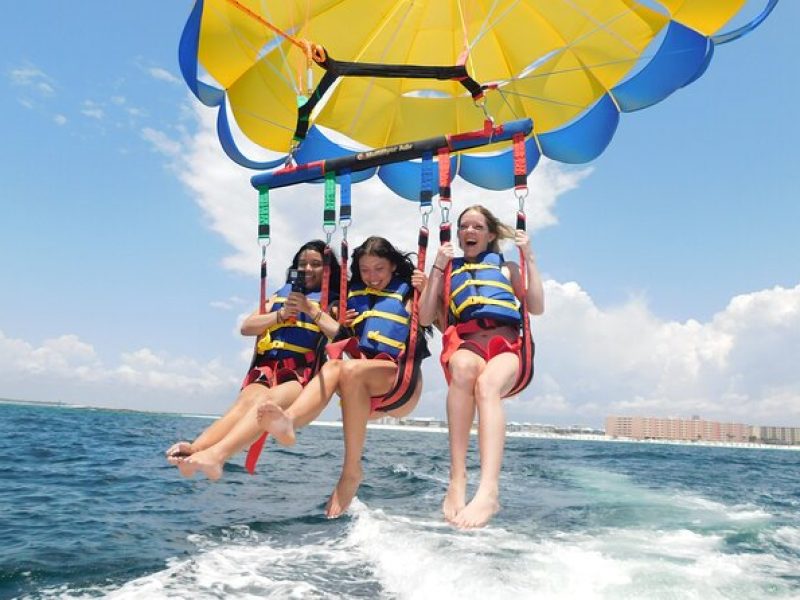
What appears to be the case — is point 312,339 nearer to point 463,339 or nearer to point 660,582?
point 463,339

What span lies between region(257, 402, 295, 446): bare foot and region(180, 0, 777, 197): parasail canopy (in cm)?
247

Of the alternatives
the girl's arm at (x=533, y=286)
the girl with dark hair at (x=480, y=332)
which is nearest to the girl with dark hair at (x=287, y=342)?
the girl with dark hair at (x=480, y=332)

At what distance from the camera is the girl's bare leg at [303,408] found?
3.82 metres

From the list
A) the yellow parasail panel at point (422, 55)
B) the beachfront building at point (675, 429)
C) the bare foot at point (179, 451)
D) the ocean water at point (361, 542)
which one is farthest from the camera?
the beachfront building at point (675, 429)

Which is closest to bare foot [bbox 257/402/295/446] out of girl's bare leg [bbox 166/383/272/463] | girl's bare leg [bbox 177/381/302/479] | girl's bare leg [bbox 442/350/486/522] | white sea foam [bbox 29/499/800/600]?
girl's bare leg [bbox 177/381/302/479]

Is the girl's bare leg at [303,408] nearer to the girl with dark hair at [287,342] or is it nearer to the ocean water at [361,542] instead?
the girl with dark hair at [287,342]

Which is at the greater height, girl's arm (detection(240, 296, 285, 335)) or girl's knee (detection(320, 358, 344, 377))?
girl's arm (detection(240, 296, 285, 335))

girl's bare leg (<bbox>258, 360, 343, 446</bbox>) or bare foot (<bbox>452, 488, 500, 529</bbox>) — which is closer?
bare foot (<bbox>452, 488, 500, 529</bbox>)

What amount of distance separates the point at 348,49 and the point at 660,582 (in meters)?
5.96

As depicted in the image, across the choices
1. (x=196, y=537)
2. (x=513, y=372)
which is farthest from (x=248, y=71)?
(x=196, y=537)

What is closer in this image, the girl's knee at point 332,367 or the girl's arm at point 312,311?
the girl's knee at point 332,367

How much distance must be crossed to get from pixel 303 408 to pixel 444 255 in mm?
1393

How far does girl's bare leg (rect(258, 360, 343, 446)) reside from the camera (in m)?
3.82

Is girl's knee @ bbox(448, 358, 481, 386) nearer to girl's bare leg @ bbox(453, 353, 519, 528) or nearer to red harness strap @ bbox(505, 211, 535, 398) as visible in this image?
girl's bare leg @ bbox(453, 353, 519, 528)
